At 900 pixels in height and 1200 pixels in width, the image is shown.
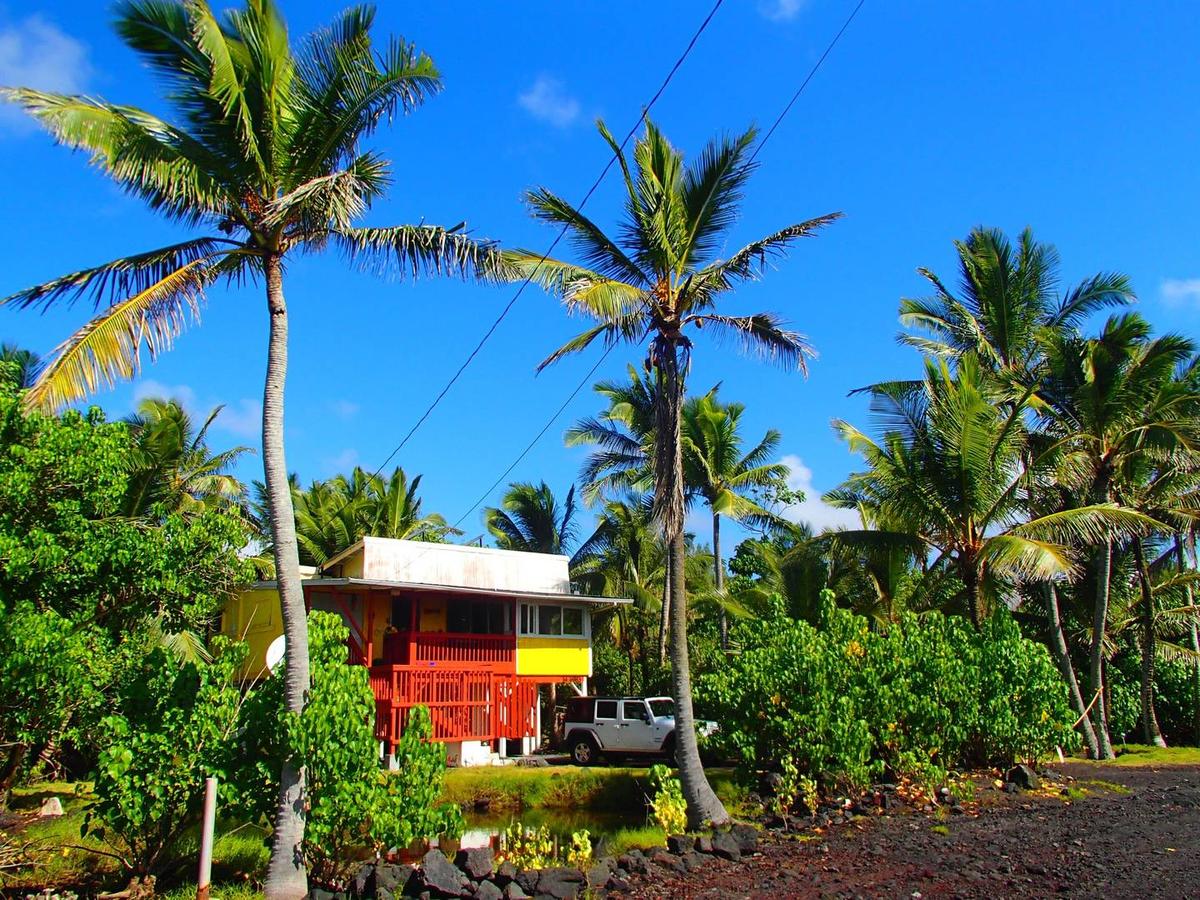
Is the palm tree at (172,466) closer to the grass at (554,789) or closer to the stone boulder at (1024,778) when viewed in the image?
the grass at (554,789)

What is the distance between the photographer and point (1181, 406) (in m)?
21.5

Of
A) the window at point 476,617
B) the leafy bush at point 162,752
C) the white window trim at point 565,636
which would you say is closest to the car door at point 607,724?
the white window trim at point 565,636

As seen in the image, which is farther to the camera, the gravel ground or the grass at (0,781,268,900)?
the grass at (0,781,268,900)

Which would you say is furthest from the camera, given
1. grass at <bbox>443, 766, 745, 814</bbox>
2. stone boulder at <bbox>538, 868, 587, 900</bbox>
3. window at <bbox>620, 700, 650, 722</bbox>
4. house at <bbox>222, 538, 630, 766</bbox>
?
window at <bbox>620, 700, 650, 722</bbox>

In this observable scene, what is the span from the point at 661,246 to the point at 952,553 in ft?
35.3

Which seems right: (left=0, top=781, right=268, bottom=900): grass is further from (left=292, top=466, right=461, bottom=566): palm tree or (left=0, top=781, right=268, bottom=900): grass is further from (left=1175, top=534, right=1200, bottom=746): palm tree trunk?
(left=1175, top=534, right=1200, bottom=746): palm tree trunk

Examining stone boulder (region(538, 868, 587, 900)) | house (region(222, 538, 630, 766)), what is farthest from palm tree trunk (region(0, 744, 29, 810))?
house (region(222, 538, 630, 766))

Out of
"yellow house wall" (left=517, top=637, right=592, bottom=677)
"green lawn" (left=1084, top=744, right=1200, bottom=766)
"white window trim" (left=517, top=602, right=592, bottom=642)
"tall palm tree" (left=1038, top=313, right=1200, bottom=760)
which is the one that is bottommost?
"green lawn" (left=1084, top=744, right=1200, bottom=766)

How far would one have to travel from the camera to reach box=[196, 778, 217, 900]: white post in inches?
368

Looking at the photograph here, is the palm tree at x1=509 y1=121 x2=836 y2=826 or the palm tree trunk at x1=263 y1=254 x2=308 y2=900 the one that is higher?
the palm tree at x1=509 y1=121 x2=836 y2=826

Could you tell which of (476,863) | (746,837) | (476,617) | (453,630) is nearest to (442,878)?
(476,863)

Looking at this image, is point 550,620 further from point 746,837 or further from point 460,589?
point 746,837

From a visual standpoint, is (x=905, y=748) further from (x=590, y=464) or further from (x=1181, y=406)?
(x=590, y=464)

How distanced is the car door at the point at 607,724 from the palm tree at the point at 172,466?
11.4 meters
